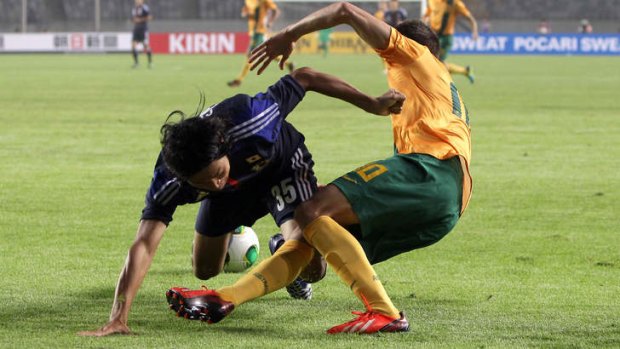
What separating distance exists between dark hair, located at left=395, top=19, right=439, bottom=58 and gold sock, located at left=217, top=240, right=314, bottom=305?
5.08ft

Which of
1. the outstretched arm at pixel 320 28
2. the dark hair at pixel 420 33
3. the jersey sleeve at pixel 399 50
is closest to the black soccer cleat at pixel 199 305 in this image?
the outstretched arm at pixel 320 28

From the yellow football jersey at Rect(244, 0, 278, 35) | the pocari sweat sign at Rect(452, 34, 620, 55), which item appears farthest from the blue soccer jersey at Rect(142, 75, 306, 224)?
the pocari sweat sign at Rect(452, 34, 620, 55)

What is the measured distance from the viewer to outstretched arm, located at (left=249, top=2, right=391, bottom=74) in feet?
19.9

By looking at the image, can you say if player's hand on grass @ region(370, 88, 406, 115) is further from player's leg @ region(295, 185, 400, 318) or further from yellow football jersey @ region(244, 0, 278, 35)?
yellow football jersey @ region(244, 0, 278, 35)

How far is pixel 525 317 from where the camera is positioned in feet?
19.8

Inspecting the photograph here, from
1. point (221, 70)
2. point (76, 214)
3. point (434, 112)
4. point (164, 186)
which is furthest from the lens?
point (221, 70)

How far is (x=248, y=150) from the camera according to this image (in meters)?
5.58

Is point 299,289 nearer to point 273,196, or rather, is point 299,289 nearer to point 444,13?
point 273,196

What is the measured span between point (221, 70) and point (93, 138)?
19019 mm

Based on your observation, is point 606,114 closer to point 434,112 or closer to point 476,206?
point 476,206

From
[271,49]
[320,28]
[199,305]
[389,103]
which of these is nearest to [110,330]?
[199,305]

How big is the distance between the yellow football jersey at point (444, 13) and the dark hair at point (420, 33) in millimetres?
19200

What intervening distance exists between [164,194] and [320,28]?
3.88 feet

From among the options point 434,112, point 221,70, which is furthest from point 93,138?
point 221,70
